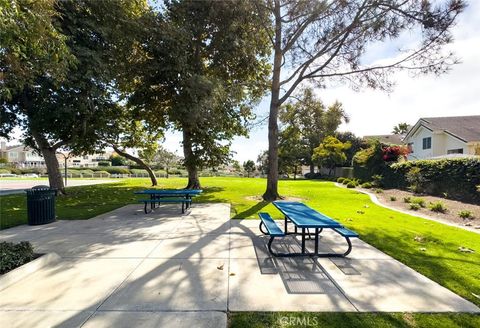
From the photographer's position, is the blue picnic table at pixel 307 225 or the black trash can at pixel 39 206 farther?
the black trash can at pixel 39 206

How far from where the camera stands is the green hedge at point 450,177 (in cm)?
1303

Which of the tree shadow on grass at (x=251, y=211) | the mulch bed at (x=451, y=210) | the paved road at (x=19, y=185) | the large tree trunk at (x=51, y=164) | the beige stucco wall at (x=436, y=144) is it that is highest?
the beige stucco wall at (x=436, y=144)

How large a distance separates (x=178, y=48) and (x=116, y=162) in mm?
59931

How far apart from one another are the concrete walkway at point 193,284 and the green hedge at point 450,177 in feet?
32.2

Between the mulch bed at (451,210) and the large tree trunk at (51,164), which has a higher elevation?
the large tree trunk at (51,164)

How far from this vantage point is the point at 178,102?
1452cm

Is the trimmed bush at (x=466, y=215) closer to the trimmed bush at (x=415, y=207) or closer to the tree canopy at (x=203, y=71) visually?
the trimmed bush at (x=415, y=207)

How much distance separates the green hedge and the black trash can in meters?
16.0

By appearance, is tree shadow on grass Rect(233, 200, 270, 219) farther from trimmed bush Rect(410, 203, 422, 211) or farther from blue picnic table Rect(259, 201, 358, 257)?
trimmed bush Rect(410, 203, 422, 211)

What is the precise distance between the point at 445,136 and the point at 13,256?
3476 centimetres

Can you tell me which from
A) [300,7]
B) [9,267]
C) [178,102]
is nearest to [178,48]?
[178,102]

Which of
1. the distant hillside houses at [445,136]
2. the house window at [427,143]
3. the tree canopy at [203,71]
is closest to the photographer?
the tree canopy at [203,71]

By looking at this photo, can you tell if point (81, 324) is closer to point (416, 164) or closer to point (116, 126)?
point (116, 126)

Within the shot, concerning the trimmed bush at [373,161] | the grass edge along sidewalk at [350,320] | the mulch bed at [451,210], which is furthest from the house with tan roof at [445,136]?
the grass edge along sidewalk at [350,320]
